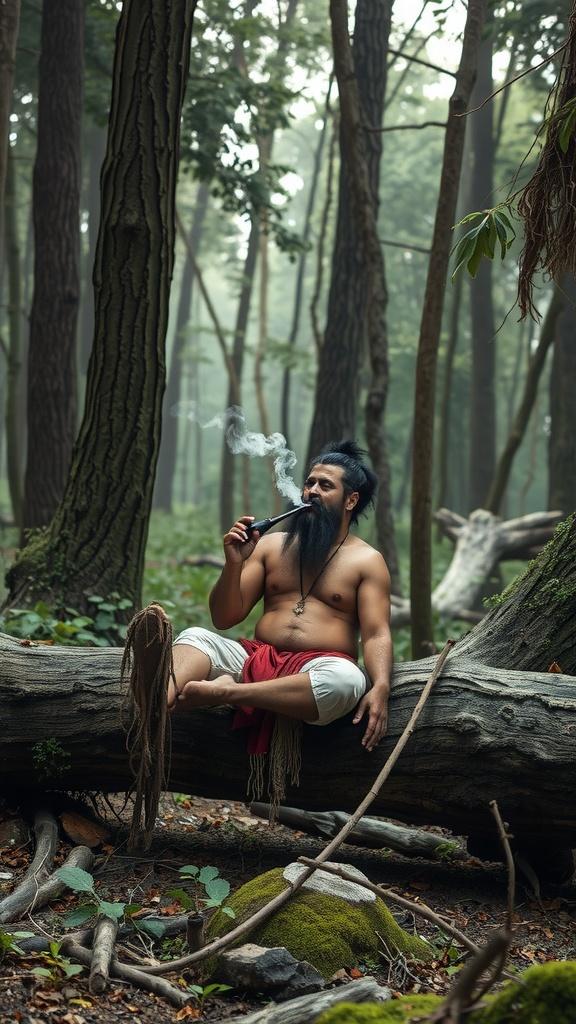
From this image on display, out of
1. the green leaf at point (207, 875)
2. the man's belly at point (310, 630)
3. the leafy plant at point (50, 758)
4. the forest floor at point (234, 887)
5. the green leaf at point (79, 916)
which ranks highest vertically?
the man's belly at point (310, 630)

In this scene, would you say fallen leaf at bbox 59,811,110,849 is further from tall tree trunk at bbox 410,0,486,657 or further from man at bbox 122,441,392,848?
tall tree trunk at bbox 410,0,486,657

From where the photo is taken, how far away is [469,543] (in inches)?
436

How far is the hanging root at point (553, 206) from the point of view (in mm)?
4559

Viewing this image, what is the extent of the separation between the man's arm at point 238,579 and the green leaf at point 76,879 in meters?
1.43

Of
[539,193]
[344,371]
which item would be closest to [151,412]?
[539,193]

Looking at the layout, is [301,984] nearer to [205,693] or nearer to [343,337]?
[205,693]

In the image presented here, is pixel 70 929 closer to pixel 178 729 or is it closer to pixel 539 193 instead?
pixel 178 729

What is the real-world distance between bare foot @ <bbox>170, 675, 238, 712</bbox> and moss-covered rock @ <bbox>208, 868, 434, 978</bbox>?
2.68ft

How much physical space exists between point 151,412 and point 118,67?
7.39ft

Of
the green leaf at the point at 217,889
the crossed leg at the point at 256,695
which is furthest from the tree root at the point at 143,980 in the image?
the crossed leg at the point at 256,695

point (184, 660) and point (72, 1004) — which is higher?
point (184, 660)

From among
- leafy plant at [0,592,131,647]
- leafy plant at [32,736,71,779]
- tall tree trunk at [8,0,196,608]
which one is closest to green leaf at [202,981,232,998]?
leafy plant at [32,736,71,779]

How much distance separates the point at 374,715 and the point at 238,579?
93cm

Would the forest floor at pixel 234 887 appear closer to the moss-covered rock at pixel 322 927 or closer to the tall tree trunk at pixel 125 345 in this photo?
the moss-covered rock at pixel 322 927
